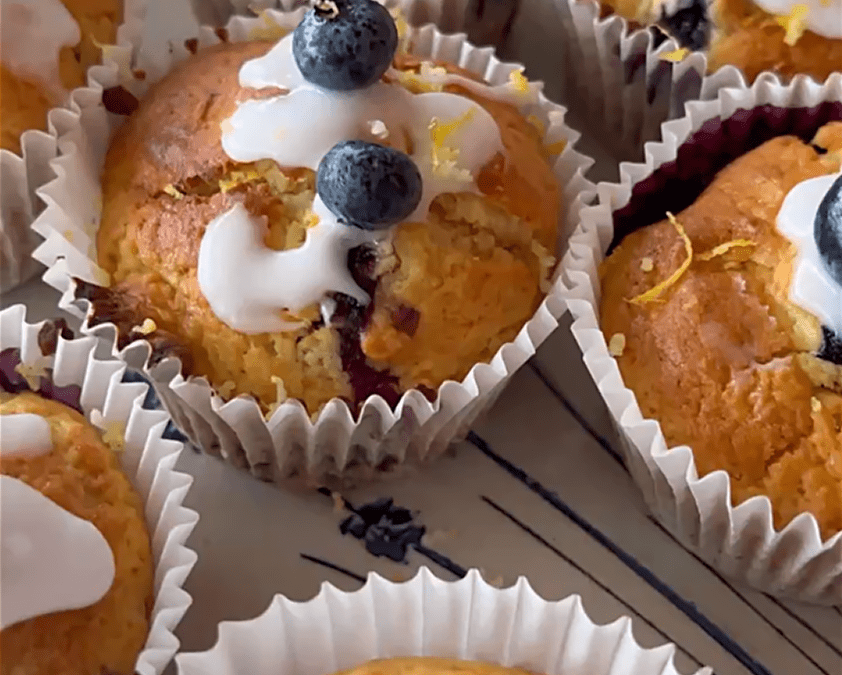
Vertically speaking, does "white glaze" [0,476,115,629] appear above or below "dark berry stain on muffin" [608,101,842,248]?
below

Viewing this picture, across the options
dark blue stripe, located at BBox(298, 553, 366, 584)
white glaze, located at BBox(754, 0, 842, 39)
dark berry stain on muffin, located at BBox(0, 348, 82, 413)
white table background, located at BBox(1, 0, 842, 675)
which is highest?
white glaze, located at BBox(754, 0, 842, 39)

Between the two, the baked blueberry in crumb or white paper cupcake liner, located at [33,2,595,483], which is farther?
the baked blueberry in crumb

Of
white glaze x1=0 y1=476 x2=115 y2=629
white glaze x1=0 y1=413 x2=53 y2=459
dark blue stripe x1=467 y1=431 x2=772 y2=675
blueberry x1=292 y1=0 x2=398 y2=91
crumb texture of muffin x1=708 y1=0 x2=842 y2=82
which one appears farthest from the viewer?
crumb texture of muffin x1=708 y1=0 x2=842 y2=82

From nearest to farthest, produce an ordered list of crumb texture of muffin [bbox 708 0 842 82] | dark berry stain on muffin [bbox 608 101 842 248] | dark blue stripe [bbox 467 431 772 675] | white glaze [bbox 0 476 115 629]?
white glaze [bbox 0 476 115 629] < dark blue stripe [bbox 467 431 772 675] < dark berry stain on muffin [bbox 608 101 842 248] < crumb texture of muffin [bbox 708 0 842 82]

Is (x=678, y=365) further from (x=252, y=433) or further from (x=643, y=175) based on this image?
(x=252, y=433)

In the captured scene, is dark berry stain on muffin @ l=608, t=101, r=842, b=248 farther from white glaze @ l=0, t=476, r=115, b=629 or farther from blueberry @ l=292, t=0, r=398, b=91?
white glaze @ l=0, t=476, r=115, b=629

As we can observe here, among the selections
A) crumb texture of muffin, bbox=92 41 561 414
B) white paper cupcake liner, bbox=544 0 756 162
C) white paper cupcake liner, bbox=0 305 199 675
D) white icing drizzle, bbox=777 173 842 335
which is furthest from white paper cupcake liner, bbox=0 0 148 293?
white icing drizzle, bbox=777 173 842 335

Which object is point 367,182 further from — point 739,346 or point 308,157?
point 739,346

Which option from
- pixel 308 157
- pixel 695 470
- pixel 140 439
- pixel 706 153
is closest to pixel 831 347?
pixel 695 470
